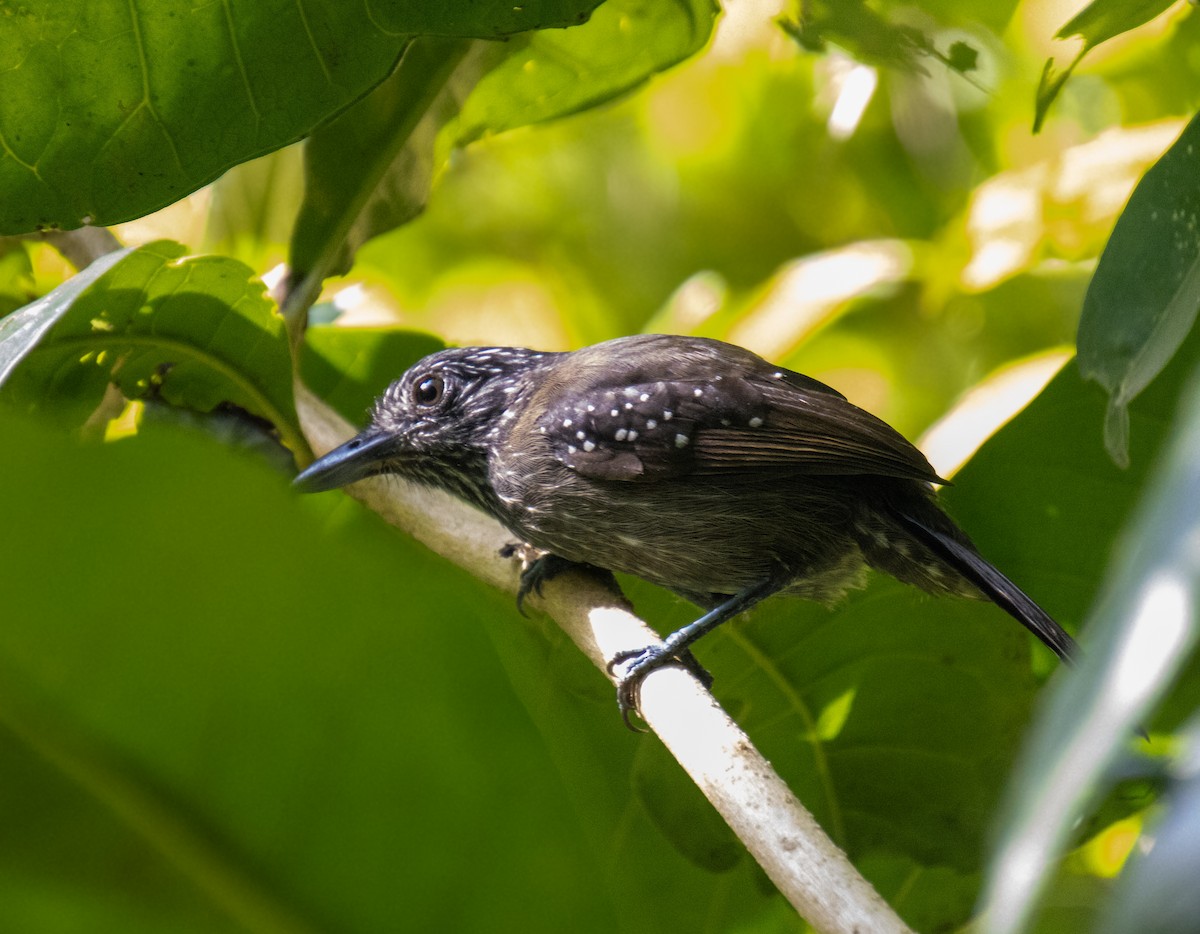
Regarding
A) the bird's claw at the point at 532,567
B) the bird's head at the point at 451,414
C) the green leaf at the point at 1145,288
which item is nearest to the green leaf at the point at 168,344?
the bird's head at the point at 451,414

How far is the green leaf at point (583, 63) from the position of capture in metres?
2.66

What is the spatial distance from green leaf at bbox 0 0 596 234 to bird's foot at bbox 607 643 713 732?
111cm

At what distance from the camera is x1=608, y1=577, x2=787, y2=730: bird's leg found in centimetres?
235

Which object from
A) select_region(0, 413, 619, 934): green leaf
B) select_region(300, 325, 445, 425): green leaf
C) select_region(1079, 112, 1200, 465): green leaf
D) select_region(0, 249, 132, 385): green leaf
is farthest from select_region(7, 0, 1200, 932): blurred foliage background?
select_region(1079, 112, 1200, 465): green leaf

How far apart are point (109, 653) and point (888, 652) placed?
5.65ft

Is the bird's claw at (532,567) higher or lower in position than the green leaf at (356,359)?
lower

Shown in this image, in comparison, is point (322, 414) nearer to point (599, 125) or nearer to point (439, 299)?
point (439, 299)

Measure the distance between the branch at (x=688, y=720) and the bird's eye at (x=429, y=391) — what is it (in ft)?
0.90

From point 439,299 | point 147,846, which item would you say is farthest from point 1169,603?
point 439,299

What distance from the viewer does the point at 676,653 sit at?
8.76 feet

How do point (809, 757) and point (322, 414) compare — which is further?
point (322, 414)

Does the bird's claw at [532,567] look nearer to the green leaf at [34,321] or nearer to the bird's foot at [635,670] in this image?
the bird's foot at [635,670]

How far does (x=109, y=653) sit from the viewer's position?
1.44 metres

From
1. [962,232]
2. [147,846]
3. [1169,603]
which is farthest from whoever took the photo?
[962,232]
